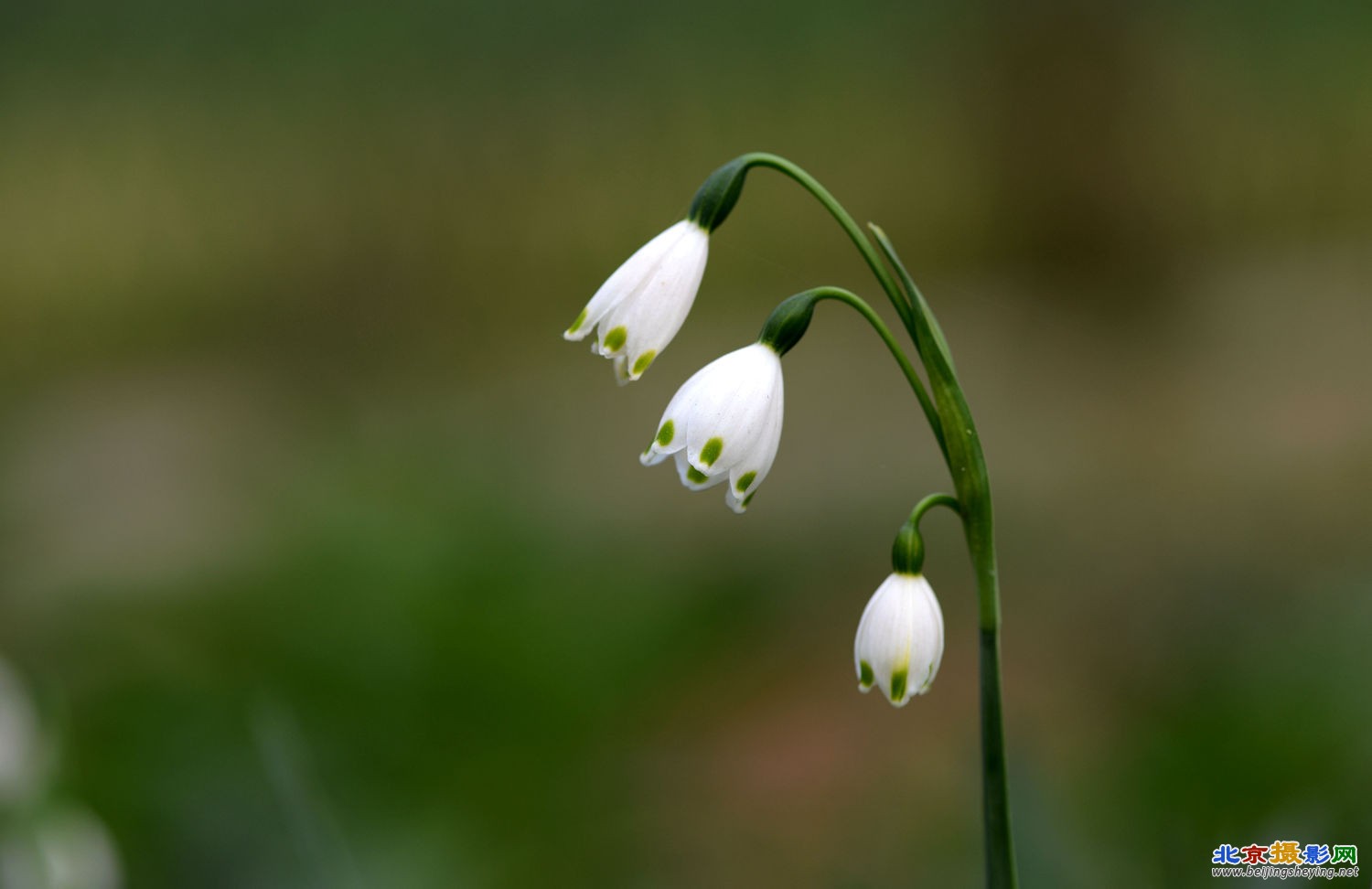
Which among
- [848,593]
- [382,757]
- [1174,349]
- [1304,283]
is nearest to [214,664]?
[382,757]

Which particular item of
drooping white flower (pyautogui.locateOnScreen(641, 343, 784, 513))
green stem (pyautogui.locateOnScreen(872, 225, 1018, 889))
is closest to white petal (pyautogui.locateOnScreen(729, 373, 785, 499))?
drooping white flower (pyautogui.locateOnScreen(641, 343, 784, 513))

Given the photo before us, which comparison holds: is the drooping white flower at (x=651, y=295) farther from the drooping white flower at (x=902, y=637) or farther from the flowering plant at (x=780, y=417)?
the drooping white flower at (x=902, y=637)

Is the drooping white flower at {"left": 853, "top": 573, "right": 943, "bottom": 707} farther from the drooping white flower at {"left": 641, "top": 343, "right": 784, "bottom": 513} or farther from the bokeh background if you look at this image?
the bokeh background

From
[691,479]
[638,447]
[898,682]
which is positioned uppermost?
[638,447]

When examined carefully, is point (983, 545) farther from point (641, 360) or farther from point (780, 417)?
point (641, 360)

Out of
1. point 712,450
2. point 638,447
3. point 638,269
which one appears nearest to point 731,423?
point 712,450
